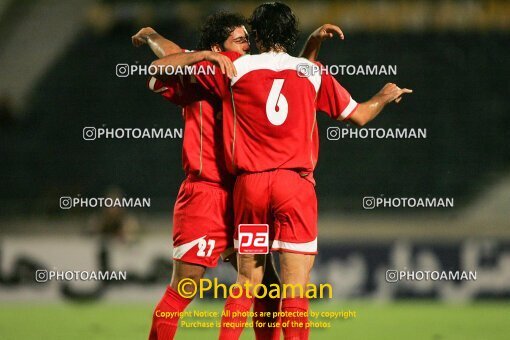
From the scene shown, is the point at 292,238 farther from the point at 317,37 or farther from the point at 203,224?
the point at 317,37

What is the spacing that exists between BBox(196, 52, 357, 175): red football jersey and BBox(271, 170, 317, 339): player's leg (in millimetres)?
96

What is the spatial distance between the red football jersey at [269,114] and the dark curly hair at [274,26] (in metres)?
0.06

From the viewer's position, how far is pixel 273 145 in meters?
3.66

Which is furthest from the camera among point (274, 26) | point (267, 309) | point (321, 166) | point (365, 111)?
point (321, 166)

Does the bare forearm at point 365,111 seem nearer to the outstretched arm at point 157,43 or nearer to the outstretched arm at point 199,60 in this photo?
the outstretched arm at point 199,60

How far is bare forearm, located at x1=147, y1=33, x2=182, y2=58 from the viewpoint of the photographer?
3914 millimetres

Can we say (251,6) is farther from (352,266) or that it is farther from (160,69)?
(160,69)

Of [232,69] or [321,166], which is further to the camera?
[321,166]

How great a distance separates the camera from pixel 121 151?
9.19 meters

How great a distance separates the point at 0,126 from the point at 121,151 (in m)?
1.73

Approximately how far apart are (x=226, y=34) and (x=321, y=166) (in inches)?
192

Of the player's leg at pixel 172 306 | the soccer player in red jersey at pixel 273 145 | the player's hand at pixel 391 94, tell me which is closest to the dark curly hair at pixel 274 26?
the soccer player in red jersey at pixel 273 145

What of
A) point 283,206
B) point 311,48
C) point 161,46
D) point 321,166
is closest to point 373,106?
point 311,48

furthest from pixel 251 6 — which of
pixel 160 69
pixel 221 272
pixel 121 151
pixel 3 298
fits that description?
pixel 160 69
